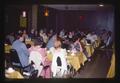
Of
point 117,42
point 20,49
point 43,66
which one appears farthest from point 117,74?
point 20,49

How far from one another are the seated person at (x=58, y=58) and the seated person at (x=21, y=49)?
342 millimetres

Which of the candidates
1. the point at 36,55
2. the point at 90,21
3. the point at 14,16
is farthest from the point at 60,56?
the point at 14,16

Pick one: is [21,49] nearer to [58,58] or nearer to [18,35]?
[18,35]

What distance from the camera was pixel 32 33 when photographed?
5.16 meters

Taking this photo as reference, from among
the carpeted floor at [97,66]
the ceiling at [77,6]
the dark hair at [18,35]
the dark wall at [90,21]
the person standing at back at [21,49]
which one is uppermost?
the ceiling at [77,6]

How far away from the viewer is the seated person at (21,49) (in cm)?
515

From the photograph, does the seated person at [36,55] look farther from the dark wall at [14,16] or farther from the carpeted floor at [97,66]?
the carpeted floor at [97,66]

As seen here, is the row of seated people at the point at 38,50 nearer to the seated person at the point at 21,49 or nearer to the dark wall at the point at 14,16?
the seated person at the point at 21,49

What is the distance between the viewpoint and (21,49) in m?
5.15

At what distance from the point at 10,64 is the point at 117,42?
4.90ft

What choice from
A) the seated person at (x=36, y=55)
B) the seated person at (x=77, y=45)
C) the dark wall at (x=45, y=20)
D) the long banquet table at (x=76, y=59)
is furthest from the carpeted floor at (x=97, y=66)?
the dark wall at (x=45, y=20)

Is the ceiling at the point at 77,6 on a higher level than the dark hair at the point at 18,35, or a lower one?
higher

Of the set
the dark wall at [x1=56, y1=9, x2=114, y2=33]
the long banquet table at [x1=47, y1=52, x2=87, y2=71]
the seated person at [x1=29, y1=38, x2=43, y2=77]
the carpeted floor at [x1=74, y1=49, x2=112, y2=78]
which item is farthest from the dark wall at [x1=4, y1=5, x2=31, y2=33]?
the carpeted floor at [x1=74, y1=49, x2=112, y2=78]

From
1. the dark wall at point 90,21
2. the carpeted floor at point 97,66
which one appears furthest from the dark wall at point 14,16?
the carpeted floor at point 97,66
